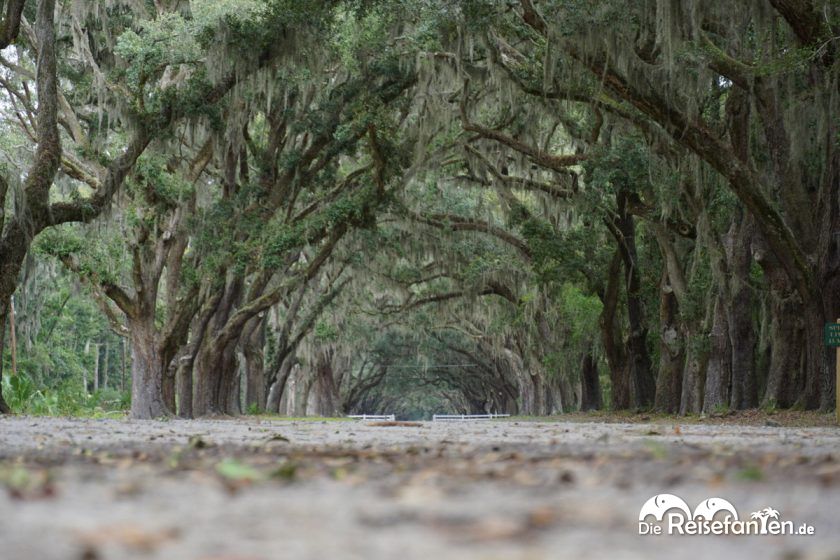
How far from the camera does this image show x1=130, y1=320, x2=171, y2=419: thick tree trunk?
63.5 feet

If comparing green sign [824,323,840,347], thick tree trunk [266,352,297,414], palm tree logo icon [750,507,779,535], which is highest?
green sign [824,323,840,347]

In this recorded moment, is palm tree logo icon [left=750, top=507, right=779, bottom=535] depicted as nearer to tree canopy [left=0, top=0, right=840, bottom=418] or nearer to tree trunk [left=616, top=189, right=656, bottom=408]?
tree canopy [left=0, top=0, right=840, bottom=418]

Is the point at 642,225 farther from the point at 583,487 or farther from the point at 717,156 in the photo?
the point at 583,487

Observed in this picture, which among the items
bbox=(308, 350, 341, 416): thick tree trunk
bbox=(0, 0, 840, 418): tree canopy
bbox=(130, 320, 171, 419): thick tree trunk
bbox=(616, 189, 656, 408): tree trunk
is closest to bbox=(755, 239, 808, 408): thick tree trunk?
bbox=(0, 0, 840, 418): tree canopy

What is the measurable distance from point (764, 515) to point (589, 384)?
29286mm

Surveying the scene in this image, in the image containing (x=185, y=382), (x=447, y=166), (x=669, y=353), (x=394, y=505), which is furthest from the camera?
(x=447, y=166)

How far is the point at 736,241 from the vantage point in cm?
1834

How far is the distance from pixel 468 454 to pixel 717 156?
9.66m

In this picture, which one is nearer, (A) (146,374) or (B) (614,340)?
(A) (146,374)

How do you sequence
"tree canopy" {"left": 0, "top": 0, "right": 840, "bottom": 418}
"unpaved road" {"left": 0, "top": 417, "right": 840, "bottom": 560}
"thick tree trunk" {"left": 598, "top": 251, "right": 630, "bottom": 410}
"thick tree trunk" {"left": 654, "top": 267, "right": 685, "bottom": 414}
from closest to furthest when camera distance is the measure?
1. "unpaved road" {"left": 0, "top": 417, "right": 840, "bottom": 560}
2. "tree canopy" {"left": 0, "top": 0, "right": 840, "bottom": 418}
3. "thick tree trunk" {"left": 654, "top": 267, "right": 685, "bottom": 414}
4. "thick tree trunk" {"left": 598, "top": 251, "right": 630, "bottom": 410}

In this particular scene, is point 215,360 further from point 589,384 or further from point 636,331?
point 589,384

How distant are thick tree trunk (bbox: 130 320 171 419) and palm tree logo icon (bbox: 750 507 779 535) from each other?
17.0 meters

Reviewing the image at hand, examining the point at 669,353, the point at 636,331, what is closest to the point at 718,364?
the point at 669,353

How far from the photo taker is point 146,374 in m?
19.5
